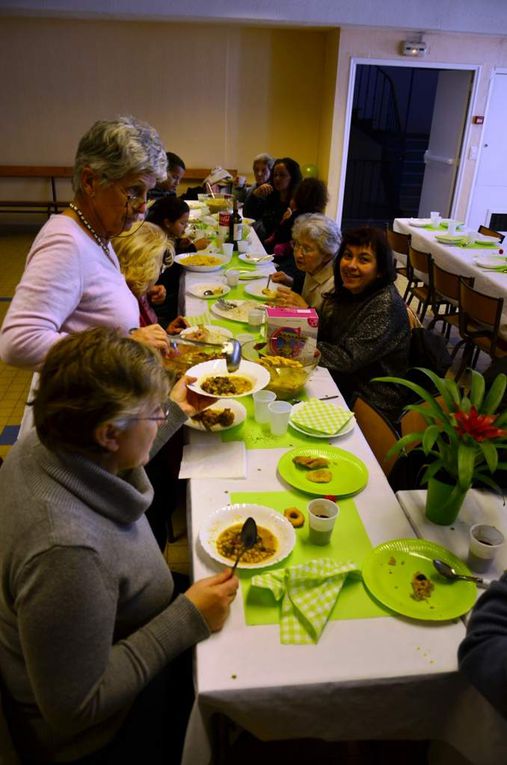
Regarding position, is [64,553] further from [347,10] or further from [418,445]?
[347,10]

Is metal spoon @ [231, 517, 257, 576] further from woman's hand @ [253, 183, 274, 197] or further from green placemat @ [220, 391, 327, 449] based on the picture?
woman's hand @ [253, 183, 274, 197]

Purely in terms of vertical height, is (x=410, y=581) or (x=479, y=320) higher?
(x=410, y=581)

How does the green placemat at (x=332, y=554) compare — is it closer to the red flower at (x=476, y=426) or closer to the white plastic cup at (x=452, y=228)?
the red flower at (x=476, y=426)

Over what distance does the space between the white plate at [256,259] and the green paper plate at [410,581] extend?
2782 millimetres

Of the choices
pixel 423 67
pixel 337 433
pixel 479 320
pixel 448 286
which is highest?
pixel 423 67

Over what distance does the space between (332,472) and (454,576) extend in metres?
0.47

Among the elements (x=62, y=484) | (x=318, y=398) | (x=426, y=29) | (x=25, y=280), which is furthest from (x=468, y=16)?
(x=62, y=484)

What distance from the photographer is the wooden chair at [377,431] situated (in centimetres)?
194

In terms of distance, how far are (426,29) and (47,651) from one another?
7744 mm

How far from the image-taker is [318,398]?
211cm

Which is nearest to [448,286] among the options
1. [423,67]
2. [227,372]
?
[227,372]

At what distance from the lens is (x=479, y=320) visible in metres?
3.90

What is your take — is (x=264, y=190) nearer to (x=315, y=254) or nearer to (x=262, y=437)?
(x=315, y=254)

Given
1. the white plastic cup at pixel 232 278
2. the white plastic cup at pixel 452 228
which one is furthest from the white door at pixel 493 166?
the white plastic cup at pixel 232 278
